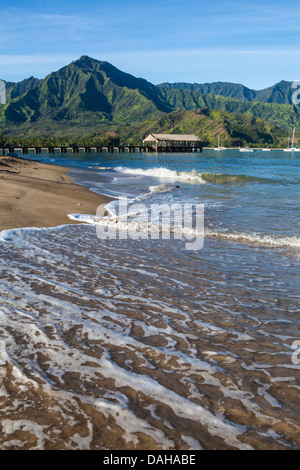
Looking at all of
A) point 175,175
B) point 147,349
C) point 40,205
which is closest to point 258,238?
point 147,349

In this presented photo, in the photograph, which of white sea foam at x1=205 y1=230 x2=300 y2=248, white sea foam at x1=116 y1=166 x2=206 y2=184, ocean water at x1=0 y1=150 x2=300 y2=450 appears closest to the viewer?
ocean water at x1=0 y1=150 x2=300 y2=450

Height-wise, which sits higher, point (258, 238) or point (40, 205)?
point (40, 205)

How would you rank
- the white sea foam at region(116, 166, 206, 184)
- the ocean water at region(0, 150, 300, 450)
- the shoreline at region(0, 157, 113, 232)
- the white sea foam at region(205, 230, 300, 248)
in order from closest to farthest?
1. the ocean water at region(0, 150, 300, 450)
2. the white sea foam at region(205, 230, 300, 248)
3. the shoreline at region(0, 157, 113, 232)
4. the white sea foam at region(116, 166, 206, 184)

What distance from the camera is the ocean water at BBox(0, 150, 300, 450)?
2717mm

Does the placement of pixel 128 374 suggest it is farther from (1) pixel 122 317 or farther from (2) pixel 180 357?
(1) pixel 122 317

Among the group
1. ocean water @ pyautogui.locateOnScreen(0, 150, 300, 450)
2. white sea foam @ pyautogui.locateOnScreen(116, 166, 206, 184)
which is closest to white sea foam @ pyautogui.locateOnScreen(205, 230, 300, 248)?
ocean water @ pyautogui.locateOnScreen(0, 150, 300, 450)

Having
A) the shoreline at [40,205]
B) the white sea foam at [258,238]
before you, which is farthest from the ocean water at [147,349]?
the shoreline at [40,205]

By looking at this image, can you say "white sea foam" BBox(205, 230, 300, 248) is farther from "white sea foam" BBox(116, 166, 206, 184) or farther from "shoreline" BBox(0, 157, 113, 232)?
"white sea foam" BBox(116, 166, 206, 184)

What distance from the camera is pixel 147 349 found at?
3840 millimetres

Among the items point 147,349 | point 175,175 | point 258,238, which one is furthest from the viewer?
point 175,175

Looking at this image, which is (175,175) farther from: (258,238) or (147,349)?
(147,349)

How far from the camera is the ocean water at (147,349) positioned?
2717 mm

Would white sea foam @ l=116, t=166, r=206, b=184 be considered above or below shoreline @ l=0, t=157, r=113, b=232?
above
